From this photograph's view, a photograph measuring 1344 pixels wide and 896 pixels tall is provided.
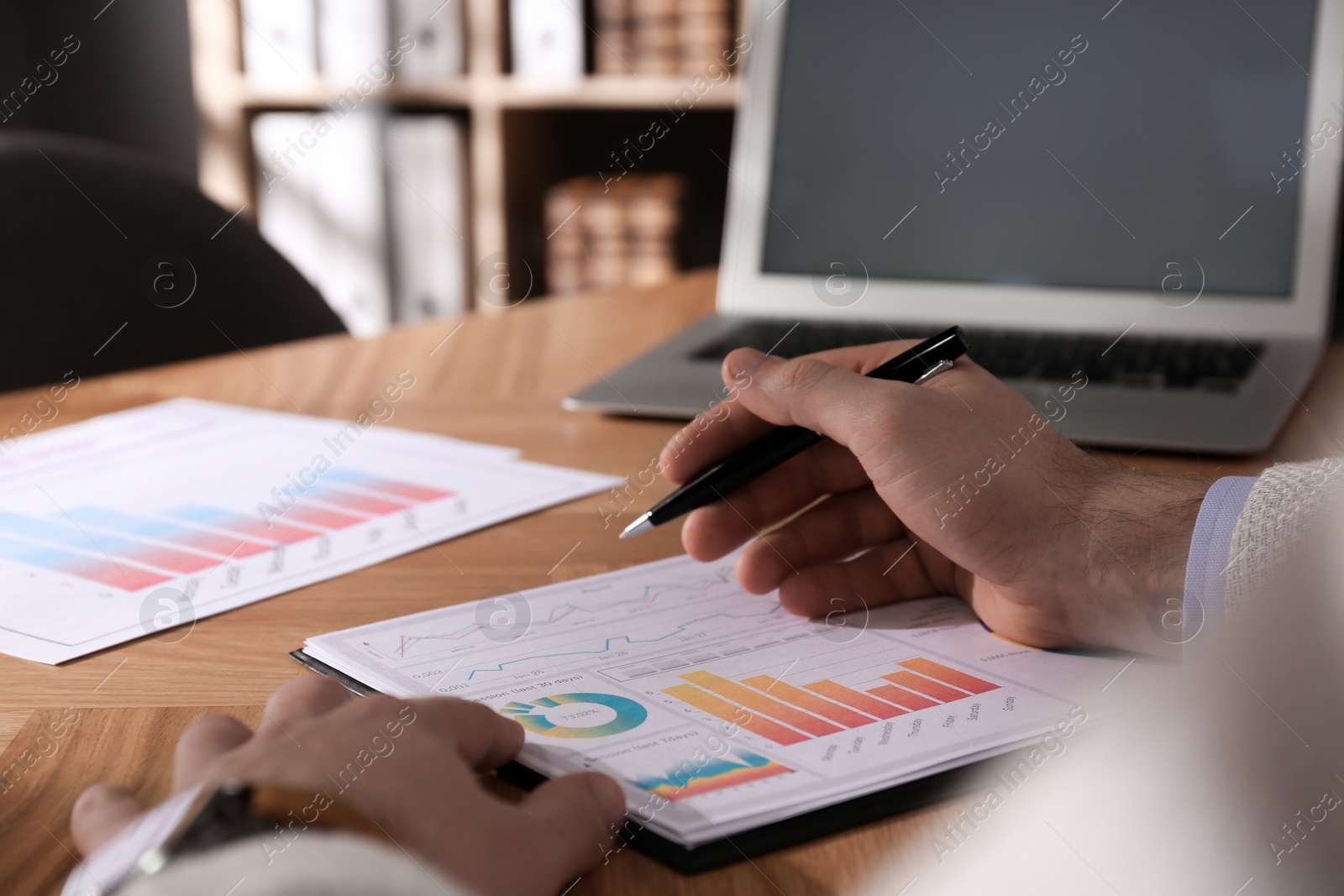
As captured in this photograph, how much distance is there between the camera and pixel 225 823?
303 mm

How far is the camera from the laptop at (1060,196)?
974 millimetres

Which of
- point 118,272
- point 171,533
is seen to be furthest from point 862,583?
point 118,272

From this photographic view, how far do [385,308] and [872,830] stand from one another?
2.05 m

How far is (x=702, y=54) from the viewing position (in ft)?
7.55

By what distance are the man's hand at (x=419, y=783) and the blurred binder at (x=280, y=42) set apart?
2149 mm

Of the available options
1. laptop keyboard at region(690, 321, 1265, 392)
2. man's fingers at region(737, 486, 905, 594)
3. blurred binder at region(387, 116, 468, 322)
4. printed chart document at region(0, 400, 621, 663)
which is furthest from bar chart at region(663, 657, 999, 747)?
blurred binder at region(387, 116, 468, 322)

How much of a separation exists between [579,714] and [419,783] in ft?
0.38

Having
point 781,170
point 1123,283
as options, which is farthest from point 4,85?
point 1123,283

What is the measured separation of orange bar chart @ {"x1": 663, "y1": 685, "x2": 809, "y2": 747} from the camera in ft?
1.42

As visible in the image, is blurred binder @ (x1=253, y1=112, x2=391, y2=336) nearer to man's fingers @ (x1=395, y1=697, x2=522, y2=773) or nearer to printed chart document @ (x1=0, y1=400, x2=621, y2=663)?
printed chart document @ (x1=0, y1=400, x2=621, y2=663)

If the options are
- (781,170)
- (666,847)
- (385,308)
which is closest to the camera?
(666,847)

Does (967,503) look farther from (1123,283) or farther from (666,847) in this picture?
(1123,283)

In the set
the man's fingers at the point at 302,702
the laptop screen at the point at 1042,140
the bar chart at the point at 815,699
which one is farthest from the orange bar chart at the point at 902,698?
the laptop screen at the point at 1042,140

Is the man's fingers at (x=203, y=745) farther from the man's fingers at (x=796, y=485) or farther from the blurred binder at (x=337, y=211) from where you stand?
the blurred binder at (x=337, y=211)
